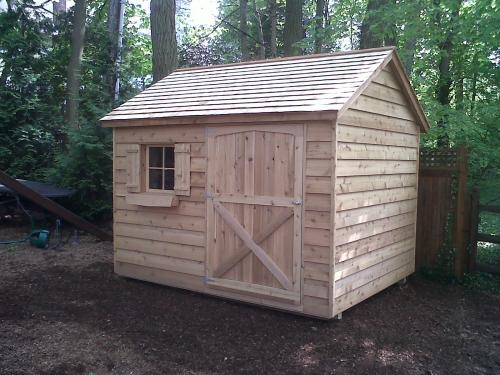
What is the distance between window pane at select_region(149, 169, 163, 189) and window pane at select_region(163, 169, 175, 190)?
0.43 feet

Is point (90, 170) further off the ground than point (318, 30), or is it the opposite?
point (318, 30)

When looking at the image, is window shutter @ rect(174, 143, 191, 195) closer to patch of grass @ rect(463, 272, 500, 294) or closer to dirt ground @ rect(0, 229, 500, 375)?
dirt ground @ rect(0, 229, 500, 375)

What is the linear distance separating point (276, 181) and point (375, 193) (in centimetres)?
142

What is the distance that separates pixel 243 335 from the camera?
16.9 feet

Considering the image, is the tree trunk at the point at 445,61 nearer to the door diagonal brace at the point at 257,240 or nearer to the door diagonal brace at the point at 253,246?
the door diagonal brace at the point at 257,240

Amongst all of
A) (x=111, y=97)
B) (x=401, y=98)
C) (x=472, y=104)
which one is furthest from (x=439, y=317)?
(x=111, y=97)

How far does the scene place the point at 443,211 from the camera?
7.41 metres

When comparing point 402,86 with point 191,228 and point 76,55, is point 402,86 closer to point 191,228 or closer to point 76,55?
point 191,228

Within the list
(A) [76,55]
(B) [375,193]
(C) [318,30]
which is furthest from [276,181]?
(A) [76,55]

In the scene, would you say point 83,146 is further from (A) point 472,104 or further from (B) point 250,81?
(A) point 472,104

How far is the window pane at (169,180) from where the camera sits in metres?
6.66

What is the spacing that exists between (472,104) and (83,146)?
756 centimetres

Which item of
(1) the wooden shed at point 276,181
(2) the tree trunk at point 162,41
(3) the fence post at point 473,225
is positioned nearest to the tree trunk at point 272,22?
(2) the tree trunk at point 162,41

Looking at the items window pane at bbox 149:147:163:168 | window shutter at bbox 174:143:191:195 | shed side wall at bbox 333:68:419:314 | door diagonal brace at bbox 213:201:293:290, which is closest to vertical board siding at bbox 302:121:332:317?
shed side wall at bbox 333:68:419:314
